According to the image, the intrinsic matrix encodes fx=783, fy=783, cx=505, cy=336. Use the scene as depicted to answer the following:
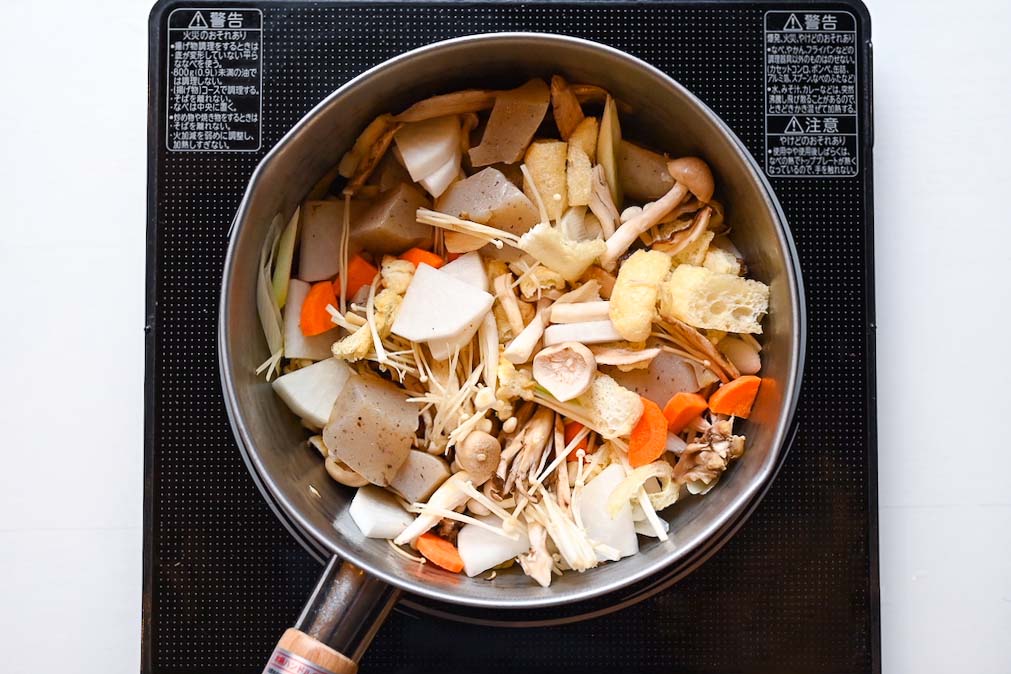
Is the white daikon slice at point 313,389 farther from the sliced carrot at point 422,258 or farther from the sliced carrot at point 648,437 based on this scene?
the sliced carrot at point 648,437

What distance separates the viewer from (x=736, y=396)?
1023 millimetres

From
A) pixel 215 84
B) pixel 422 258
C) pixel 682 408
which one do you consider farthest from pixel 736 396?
pixel 215 84

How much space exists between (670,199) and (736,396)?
279 millimetres

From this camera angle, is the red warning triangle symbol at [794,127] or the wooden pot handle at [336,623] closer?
the wooden pot handle at [336,623]

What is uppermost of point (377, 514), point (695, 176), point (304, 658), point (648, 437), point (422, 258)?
point (695, 176)

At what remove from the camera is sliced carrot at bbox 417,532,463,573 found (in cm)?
101

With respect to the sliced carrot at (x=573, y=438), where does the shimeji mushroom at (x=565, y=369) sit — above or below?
above

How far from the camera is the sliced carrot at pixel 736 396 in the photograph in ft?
3.35

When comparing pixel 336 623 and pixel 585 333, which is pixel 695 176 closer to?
pixel 585 333
